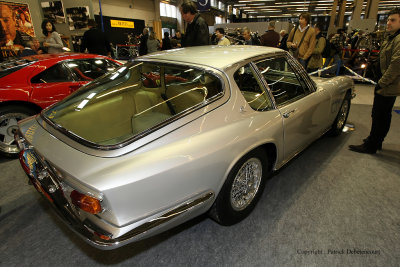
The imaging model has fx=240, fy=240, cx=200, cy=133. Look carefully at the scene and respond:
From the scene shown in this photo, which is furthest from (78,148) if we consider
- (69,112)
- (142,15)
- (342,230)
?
(142,15)

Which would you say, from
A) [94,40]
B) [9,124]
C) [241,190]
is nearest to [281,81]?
[241,190]

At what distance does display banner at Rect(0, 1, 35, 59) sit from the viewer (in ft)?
21.5

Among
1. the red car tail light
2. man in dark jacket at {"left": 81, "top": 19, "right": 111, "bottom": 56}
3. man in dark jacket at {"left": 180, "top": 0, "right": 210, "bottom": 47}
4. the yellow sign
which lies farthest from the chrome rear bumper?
the yellow sign

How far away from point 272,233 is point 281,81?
1.68 meters

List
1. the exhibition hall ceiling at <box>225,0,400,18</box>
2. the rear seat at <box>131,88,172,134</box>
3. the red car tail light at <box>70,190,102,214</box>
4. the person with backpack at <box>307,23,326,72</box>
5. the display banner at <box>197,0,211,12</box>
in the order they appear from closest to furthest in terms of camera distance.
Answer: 1. the red car tail light at <box>70,190,102,214</box>
2. the rear seat at <box>131,88,172,134</box>
3. the person with backpack at <box>307,23,326,72</box>
4. the display banner at <box>197,0,211,12</box>
5. the exhibition hall ceiling at <box>225,0,400,18</box>

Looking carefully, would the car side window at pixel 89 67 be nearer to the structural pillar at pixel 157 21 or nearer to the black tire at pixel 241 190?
the black tire at pixel 241 190

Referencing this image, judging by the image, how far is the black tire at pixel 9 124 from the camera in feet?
9.61

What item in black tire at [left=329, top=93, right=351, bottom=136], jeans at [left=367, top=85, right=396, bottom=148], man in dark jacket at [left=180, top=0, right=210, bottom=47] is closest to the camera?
jeans at [left=367, top=85, right=396, bottom=148]

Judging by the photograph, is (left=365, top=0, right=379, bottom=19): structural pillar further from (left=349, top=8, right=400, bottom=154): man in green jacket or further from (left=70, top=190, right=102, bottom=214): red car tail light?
(left=70, top=190, right=102, bottom=214): red car tail light

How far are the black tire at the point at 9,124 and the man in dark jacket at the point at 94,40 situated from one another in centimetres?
262

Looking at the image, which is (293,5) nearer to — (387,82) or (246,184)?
(387,82)

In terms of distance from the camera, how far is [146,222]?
129 centimetres

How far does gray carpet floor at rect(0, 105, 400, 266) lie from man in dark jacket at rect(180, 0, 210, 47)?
104 inches

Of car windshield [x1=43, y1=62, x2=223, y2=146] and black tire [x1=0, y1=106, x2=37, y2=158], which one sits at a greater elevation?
car windshield [x1=43, y1=62, x2=223, y2=146]
